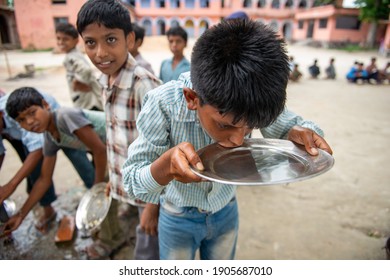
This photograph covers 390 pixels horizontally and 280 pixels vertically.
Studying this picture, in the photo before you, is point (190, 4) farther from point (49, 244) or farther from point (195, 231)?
point (195, 231)

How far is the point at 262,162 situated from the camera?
89cm

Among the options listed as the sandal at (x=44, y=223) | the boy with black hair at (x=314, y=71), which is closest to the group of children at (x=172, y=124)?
the sandal at (x=44, y=223)

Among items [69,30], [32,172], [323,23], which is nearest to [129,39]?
[32,172]

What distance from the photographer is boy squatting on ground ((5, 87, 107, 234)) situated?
171cm

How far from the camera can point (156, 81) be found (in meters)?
1.48

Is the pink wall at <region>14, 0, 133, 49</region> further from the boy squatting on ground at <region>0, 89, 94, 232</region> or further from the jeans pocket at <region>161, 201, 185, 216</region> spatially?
the jeans pocket at <region>161, 201, 185, 216</region>

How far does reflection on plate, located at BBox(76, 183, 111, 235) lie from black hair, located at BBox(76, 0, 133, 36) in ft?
3.33

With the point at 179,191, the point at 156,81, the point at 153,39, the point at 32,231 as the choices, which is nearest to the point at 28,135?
the point at 32,231

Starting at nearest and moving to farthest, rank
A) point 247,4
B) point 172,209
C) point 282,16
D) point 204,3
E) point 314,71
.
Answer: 1. point 172,209
2. point 314,71
3. point 247,4
4. point 204,3
5. point 282,16

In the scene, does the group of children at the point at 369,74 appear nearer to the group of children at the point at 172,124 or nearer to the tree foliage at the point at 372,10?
the group of children at the point at 172,124

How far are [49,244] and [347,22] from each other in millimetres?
25259

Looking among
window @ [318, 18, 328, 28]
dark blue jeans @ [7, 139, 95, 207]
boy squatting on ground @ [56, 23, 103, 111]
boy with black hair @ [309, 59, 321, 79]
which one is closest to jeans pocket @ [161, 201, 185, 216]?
dark blue jeans @ [7, 139, 95, 207]

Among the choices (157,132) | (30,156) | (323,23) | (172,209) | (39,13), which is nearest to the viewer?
(157,132)
